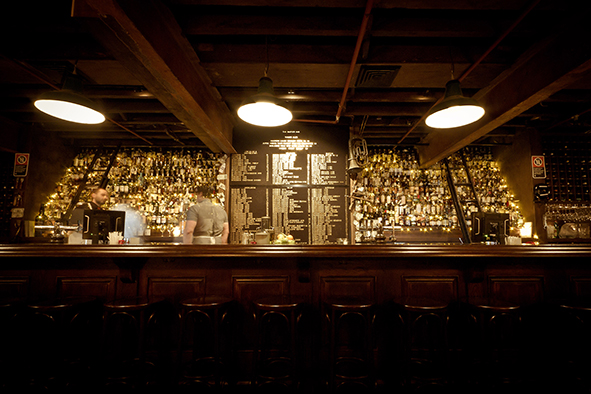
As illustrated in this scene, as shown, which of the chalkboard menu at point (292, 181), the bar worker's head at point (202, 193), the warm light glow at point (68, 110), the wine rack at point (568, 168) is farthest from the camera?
the wine rack at point (568, 168)

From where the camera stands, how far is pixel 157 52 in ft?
8.95

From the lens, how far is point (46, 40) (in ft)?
11.3

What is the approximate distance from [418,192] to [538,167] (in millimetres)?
2425

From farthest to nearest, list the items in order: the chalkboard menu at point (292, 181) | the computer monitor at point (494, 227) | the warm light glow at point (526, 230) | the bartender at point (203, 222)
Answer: the warm light glow at point (526, 230) < the chalkboard menu at point (292, 181) < the bartender at point (203, 222) < the computer monitor at point (494, 227)

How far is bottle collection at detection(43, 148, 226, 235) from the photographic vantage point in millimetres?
6836

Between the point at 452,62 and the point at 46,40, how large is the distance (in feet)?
15.6

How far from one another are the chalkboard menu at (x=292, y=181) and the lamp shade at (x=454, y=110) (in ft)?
8.30

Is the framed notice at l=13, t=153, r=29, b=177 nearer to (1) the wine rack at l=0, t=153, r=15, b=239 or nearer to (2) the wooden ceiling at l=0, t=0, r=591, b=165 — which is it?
(1) the wine rack at l=0, t=153, r=15, b=239
